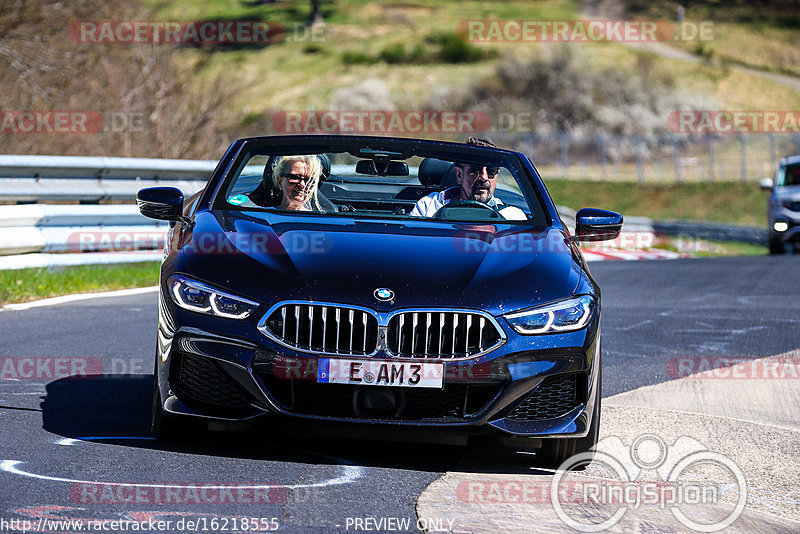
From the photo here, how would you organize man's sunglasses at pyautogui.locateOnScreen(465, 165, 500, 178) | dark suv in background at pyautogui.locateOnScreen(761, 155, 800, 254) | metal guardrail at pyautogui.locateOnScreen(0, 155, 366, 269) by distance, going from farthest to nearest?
1. dark suv in background at pyautogui.locateOnScreen(761, 155, 800, 254)
2. metal guardrail at pyautogui.locateOnScreen(0, 155, 366, 269)
3. man's sunglasses at pyautogui.locateOnScreen(465, 165, 500, 178)

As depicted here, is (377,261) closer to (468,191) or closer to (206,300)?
(206,300)

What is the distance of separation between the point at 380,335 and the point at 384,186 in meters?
2.13

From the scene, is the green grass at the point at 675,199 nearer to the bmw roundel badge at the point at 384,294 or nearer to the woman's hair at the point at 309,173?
the woman's hair at the point at 309,173

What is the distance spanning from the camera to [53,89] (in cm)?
2034

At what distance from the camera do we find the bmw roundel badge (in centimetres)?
515

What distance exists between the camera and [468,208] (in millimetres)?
6500

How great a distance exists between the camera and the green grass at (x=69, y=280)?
35.3 ft

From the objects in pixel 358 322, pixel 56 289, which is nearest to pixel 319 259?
pixel 358 322

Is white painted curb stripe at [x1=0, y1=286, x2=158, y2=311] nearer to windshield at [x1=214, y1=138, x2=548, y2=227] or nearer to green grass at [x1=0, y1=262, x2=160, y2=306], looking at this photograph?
green grass at [x1=0, y1=262, x2=160, y2=306]

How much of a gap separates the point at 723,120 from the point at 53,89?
2074 inches

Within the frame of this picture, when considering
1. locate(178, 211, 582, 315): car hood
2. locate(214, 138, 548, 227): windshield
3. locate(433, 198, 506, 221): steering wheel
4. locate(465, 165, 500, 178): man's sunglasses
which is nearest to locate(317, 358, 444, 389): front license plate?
locate(178, 211, 582, 315): car hood

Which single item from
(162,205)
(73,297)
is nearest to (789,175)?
(73,297)

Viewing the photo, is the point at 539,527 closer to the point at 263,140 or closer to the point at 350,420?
the point at 350,420

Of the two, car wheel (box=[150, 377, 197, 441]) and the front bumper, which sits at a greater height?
the front bumper
